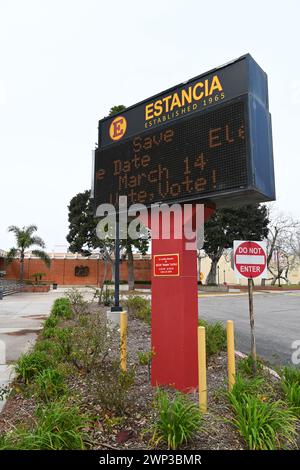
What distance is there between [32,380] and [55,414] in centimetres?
215

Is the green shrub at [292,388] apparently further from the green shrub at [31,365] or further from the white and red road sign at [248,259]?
the green shrub at [31,365]

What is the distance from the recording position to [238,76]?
4.70m

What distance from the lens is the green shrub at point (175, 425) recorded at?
10.8ft

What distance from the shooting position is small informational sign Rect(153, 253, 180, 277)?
5.06 m

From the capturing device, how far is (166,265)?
204 inches

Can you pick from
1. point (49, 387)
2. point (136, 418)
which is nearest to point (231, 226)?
point (49, 387)

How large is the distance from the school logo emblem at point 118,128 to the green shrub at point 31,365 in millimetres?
3765

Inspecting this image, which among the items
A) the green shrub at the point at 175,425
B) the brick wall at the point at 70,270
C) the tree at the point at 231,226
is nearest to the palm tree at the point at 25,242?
the brick wall at the point at 70,270

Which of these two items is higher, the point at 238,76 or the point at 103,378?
the point at 238,76

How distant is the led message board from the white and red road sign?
0.63 m

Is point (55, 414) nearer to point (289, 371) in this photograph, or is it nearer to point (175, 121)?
point (289, 371)

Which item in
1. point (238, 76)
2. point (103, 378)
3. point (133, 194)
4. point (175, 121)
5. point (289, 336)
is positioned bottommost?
point (289, 336)
